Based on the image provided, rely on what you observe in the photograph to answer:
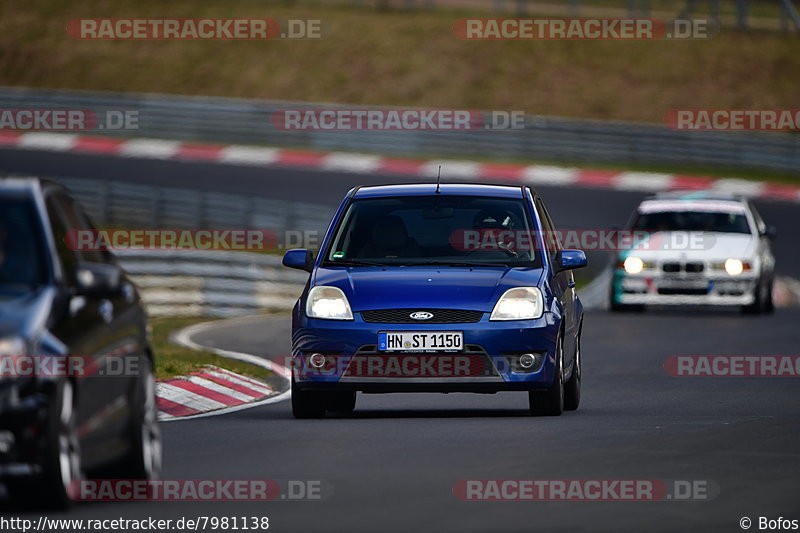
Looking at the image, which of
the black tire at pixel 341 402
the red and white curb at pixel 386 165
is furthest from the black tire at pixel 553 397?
the red and white curb at pixel 386 165

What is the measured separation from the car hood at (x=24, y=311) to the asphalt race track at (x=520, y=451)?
986 mm

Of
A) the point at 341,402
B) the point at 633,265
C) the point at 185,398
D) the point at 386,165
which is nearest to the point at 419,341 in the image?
the point at 341,402

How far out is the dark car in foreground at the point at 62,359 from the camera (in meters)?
8.06

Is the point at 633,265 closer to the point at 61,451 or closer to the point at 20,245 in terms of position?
the point at 20,245

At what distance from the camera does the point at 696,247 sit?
25188mm

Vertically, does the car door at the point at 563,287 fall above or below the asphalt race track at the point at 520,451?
above

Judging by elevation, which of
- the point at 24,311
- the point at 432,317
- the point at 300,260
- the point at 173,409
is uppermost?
the point at 24,311

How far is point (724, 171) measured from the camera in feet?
130

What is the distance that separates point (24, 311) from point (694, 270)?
17529 millimetres

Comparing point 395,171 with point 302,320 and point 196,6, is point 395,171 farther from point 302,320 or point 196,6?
point 302,320

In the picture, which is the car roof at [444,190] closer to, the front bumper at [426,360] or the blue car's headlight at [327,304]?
the blue car's headlight at [327,304]

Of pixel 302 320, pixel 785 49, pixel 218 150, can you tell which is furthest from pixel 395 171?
pixel 302 320

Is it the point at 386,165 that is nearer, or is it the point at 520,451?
the point at 520,451

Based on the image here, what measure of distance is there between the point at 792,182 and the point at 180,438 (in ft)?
91.9
